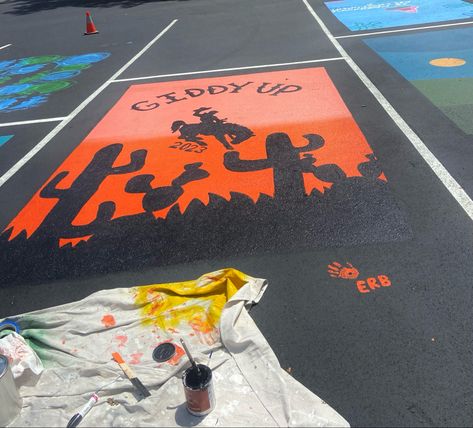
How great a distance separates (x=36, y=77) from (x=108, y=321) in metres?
8.86

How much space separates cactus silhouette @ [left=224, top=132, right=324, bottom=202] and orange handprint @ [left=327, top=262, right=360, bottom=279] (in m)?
1.20

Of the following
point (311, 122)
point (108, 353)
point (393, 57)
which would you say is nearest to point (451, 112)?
point (311, 122)

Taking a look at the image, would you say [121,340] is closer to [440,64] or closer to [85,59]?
[440,64]

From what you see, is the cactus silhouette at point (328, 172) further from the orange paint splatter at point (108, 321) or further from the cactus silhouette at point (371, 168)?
the orange paint splatter at point (108, 321)

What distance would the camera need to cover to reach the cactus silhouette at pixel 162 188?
4957 mm

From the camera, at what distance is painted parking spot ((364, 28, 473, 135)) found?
661 cm

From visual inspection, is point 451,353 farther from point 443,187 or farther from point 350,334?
point 443,187

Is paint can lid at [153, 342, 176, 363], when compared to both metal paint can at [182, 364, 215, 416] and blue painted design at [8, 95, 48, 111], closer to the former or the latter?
metal paint can at [182, 364, 215, 416]

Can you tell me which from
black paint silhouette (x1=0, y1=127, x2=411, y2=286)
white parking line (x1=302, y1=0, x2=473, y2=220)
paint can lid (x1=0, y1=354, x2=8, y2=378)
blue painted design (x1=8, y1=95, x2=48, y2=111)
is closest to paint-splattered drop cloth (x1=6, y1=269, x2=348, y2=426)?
paint can lid (x1=0, y1=354, x2=8, y2=378)

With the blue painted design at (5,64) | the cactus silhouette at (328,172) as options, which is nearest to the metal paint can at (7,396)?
the cactus silhouette at (328,172)

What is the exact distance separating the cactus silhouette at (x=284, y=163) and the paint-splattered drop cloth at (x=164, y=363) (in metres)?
1.59

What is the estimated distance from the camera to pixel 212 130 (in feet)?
21.4

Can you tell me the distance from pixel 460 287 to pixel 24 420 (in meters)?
3.33

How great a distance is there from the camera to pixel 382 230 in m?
4.16
